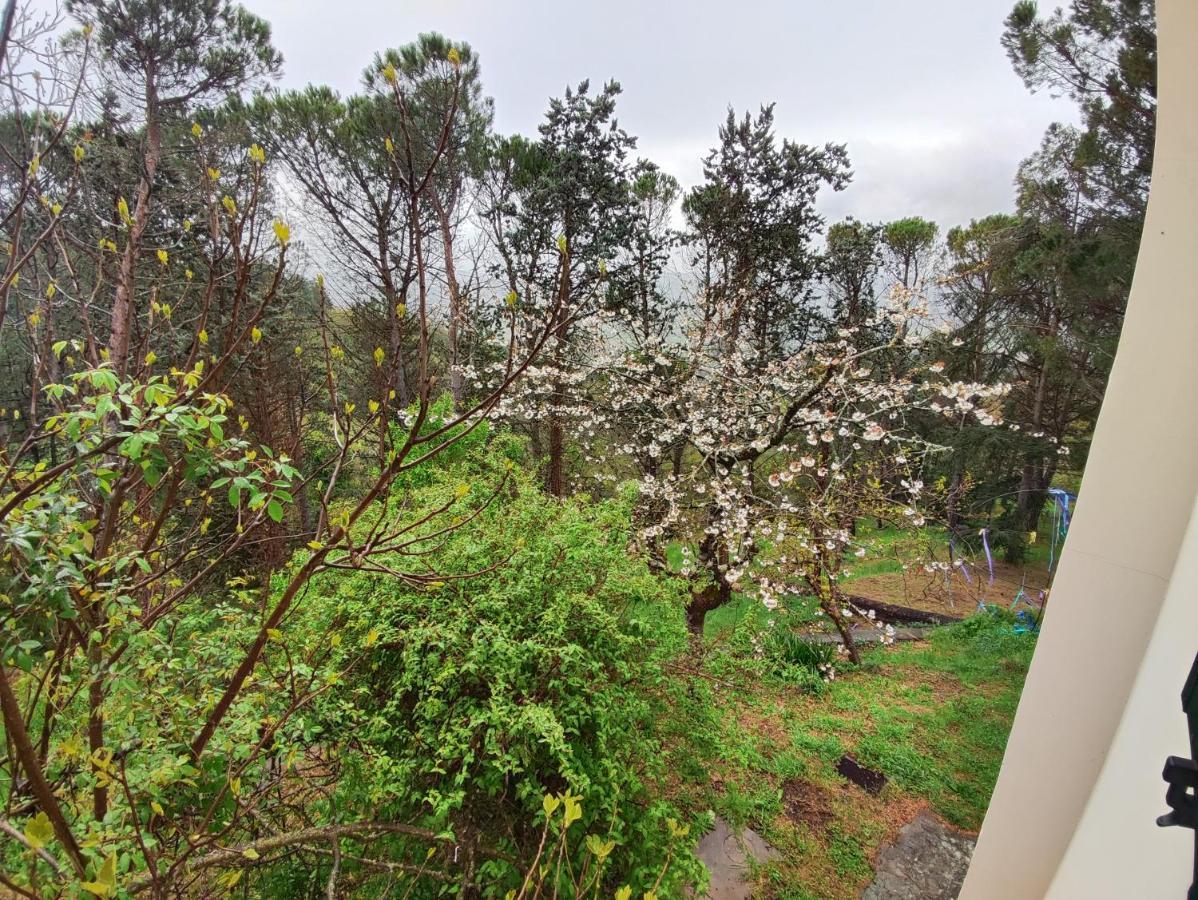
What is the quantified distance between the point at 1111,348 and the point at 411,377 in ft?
35.3

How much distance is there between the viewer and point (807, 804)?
166 inches

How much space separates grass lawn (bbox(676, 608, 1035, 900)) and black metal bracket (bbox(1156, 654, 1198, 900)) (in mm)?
1918

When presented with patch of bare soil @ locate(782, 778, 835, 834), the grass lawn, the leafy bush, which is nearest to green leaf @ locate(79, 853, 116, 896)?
the leafy bush

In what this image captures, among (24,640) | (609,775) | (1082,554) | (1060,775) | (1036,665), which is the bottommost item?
(609,775)

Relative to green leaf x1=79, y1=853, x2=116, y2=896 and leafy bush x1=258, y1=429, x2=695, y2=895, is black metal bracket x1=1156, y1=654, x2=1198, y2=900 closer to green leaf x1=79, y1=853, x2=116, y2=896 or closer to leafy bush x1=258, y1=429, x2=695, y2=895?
leafy bush x1=258, y1=429, x2=695, y2=895

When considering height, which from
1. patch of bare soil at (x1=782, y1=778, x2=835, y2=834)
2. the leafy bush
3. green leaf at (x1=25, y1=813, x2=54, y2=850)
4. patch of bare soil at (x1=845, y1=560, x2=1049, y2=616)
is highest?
green leaf at (x1=25, y1=813, x2=54, y2=850)

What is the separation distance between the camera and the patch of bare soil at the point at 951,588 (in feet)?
29.9

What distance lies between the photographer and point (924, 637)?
7.88 meters

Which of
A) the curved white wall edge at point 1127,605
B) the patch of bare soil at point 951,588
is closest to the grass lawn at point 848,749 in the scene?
the curved white wall edge at point 1127,605

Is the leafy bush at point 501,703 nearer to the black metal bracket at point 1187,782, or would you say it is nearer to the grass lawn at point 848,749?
the grass lawn at point 848,749

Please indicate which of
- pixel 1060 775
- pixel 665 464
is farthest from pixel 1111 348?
pixel 665 464

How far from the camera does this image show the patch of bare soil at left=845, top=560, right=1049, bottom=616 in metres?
9.12

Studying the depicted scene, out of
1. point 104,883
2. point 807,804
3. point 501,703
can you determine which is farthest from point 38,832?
point 807,804

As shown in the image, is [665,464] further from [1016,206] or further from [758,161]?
[1016,206]
